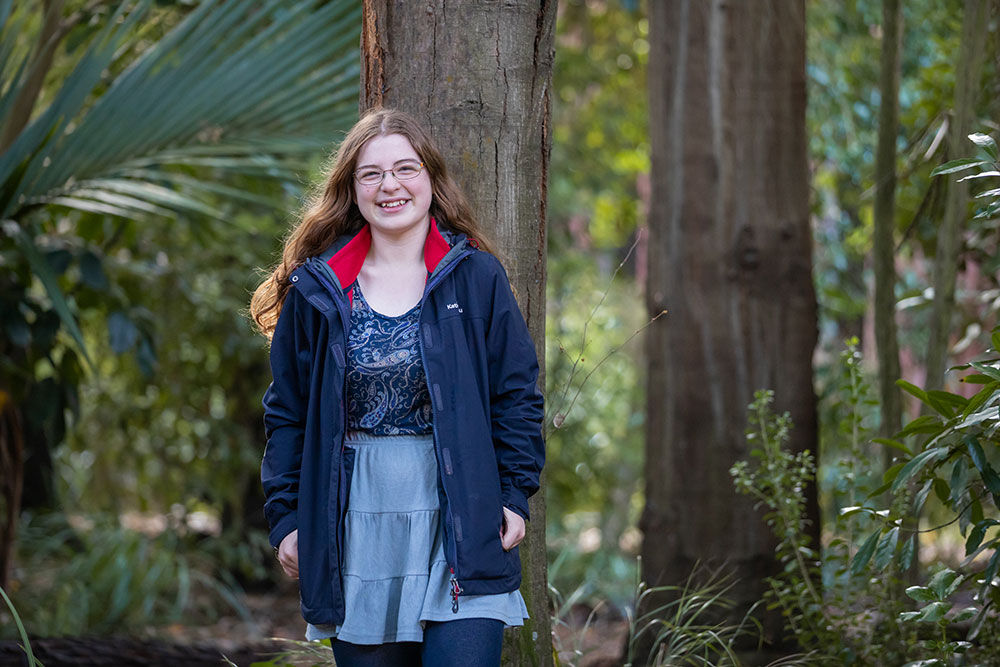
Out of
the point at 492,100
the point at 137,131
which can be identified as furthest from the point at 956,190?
the point at 137,131

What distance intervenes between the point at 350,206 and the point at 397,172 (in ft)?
0.65

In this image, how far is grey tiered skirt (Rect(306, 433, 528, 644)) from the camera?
2234 mm

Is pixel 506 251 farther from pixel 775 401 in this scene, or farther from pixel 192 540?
pixel 192 540

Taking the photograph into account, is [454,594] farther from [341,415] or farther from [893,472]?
[893,472]

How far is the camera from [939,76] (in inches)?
203

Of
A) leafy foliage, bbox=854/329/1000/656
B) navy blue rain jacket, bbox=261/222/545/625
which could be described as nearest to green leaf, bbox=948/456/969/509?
leafy foliage, bbox=854/329/1000/656

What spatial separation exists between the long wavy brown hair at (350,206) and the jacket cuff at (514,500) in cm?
55

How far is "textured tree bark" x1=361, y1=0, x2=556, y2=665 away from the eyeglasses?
0.29 m

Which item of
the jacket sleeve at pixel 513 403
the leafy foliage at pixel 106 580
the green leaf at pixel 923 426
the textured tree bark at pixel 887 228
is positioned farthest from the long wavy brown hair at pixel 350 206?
the leafy foliage at pixel 106 580

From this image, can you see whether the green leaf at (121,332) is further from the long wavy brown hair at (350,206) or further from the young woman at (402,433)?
the young woman at (402,433)

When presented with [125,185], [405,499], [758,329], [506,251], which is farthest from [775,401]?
[125,185]

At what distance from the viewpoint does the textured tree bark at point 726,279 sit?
402cm

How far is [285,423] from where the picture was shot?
2383mm

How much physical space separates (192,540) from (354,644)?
470 centimetres
